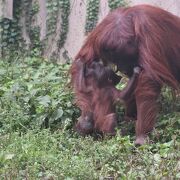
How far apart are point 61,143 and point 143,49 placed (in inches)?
32.0

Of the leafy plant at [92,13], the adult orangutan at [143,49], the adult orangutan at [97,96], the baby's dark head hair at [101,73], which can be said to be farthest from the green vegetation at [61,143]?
the leafy plant at [92,13]

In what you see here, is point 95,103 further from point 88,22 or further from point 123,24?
point 88,22

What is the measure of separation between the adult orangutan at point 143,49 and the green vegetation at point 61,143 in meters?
0.20

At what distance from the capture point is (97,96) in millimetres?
4715

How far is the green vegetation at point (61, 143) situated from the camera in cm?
364

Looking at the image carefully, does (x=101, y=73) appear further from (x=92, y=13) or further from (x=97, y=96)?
(x=92, y=13)

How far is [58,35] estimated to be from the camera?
280 inches

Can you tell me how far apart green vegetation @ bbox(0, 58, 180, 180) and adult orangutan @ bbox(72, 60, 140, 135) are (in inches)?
3.6

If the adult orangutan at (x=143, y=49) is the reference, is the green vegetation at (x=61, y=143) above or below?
below

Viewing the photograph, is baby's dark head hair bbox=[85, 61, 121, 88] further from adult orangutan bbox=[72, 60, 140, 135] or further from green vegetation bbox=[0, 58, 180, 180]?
green vegetation bbox=[0, 58, 180, 180]

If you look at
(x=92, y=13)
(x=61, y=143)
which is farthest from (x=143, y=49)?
(x=92, y=13)

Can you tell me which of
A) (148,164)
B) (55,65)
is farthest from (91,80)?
(55,65)

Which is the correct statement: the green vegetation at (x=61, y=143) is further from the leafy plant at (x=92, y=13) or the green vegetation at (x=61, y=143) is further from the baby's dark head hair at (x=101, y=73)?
the leafy plant at (x=92, y=13)

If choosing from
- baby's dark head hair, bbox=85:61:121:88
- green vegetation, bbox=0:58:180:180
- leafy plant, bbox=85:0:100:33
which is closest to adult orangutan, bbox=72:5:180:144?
baby's dark head hair, bbox=85:61:121:88
